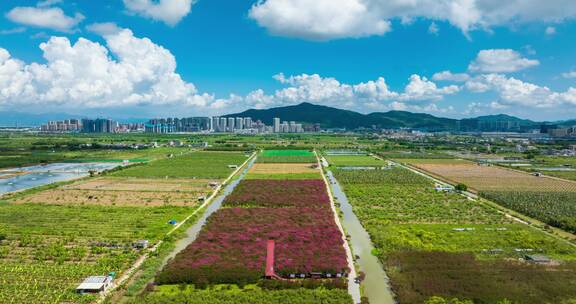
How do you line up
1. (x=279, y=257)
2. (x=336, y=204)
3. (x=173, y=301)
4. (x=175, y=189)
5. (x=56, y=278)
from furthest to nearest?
(x=175, y=189) < (x=336, y=204) < (x=279, y=257) < (x=56, y=278) < (x=173, y=301)

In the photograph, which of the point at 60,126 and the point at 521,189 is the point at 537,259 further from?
the point at 60,126

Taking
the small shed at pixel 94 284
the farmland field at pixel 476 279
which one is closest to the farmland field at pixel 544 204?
the farmland field at pixel 476 279

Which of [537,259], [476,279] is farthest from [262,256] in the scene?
[537,259]

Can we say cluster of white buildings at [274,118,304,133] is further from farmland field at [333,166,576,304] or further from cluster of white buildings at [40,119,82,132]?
farmland field at [333,166,576,304]

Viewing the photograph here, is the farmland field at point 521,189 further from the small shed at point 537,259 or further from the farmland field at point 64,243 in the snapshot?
the farmland field at point 64,243

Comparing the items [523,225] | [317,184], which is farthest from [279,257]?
[317,184]

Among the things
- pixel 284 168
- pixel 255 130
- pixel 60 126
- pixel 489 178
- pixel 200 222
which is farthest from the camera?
pixel 255 130

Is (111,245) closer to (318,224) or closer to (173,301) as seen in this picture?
(173,301)

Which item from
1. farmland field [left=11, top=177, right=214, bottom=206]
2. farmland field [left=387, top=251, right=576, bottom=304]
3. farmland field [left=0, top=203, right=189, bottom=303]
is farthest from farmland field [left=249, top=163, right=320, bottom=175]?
farmland field [left=387, top=251, right=576, bottom=304]
